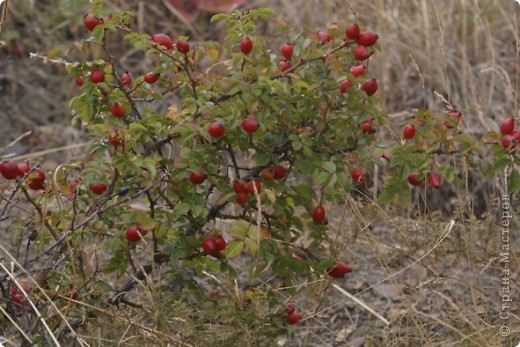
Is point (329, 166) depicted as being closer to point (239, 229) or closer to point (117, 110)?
point (239, 229)

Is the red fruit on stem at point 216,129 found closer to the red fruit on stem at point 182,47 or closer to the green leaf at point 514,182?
the red fruit on stem at point 182,47

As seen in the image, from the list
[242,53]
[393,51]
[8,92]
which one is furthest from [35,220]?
[8,92]

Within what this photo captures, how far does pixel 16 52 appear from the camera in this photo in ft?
15.5

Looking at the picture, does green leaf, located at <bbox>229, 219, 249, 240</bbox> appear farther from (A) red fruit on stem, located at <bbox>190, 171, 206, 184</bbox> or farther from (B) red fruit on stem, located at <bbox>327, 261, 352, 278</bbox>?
(B) red fruit on stem, located at <bbox>327, 261, 352, 278</bbox>

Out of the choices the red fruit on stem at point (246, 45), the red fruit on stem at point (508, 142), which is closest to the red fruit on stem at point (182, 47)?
the red fruit on stem at point (246, 45)

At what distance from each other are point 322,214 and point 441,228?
65cm

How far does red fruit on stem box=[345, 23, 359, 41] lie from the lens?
1954mm

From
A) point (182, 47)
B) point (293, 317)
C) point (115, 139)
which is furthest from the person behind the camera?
point (293, 317)

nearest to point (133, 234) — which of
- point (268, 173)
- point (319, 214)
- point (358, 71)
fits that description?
point (268, 173)

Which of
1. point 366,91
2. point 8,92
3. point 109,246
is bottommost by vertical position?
point 8,92

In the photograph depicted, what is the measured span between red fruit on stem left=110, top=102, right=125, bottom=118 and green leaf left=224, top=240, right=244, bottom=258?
42cm

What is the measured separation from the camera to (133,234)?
1.98 m

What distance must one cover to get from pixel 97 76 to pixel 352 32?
606 mm

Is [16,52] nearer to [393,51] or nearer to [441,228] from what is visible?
[393,51]
